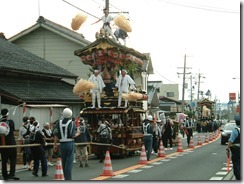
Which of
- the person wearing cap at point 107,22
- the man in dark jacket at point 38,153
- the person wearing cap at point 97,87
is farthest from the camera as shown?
the person wearing cap at point 107,22

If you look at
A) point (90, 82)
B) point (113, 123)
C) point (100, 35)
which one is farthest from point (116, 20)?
point (113, 123)

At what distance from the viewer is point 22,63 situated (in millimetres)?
27188

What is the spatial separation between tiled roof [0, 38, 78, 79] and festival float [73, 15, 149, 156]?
341cm

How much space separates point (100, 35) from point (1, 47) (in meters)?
6.95

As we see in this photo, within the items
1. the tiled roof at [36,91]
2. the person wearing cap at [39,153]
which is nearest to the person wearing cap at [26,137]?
the person wearing cap at [39,153]

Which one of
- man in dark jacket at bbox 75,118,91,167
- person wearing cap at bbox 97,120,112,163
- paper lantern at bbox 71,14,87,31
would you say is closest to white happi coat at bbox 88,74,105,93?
person wearing cap at bbox 97,120,112,163

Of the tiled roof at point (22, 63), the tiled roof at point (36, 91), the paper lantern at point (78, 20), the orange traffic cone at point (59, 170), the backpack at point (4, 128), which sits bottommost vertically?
the orange traffic cone at point (59, 170)

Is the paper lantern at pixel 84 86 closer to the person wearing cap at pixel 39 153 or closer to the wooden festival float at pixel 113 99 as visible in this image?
the wooden festival float at pixel 113 99

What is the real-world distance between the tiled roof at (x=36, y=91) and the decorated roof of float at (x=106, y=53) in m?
3.12

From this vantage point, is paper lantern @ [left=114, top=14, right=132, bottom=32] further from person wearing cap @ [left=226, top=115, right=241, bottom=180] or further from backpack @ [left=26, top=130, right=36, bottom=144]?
person wearing cap @ [left=226, top=115, right=241, bottom=180]

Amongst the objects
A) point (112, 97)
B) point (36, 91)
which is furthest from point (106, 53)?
point (36, 91)

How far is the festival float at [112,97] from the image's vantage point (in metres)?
23.2

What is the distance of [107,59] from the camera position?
2400 cm

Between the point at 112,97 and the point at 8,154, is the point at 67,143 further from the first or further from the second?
the point at 112,97
